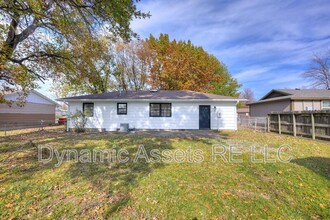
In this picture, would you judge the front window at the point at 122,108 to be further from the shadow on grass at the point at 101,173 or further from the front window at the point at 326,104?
the front window at the point at 326,104

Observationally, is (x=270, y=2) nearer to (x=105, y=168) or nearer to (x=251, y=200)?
(x=251, y=200)

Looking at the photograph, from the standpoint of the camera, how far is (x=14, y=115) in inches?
773

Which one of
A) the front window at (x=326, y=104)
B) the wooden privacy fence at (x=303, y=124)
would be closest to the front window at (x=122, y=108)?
the wooden privacy fence at (x=303, y=124)

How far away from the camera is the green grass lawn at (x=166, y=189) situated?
123 inches

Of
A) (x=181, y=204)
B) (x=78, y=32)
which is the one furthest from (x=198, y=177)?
(x=78, y=32)

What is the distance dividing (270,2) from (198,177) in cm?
1063

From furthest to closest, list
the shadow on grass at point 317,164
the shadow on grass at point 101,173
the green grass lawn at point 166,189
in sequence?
the shadow on grass at point 317,164 → the shadow on grass at point 101,173 → the green grass lawn at point 166,189

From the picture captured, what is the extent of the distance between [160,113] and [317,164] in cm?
989

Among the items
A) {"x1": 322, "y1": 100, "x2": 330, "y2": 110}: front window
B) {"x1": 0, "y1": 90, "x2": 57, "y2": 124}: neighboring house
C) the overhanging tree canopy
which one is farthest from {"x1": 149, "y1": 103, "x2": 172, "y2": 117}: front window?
{"x1": 322, "y1": 100, "x2": 330, "y2": 110}: front window

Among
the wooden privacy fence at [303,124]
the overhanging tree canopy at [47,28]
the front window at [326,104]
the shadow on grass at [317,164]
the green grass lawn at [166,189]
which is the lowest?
the green grass lawn at [166,189]

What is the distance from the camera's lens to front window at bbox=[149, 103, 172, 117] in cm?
1370

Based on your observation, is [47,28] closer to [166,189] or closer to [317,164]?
[166,189]

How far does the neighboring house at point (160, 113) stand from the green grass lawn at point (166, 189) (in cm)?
799

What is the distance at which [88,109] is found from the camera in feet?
44.9
